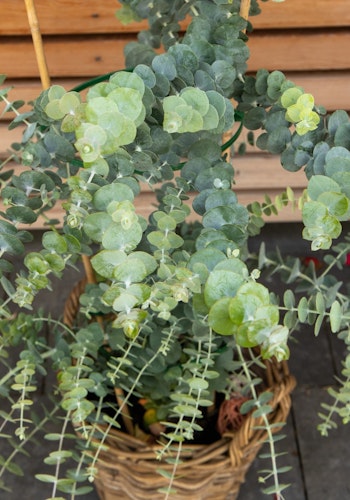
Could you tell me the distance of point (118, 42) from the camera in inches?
60.6

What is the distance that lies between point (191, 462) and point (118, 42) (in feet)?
3.31

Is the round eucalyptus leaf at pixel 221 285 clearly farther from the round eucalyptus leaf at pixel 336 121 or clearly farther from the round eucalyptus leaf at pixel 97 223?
the round eucalyptus leaf at pixel 336 121

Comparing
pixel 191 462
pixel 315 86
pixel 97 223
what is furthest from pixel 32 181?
pixel 315 86

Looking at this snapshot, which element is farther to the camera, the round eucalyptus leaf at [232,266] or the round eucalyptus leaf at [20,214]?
the round eucalyptus leaf at [20,214]

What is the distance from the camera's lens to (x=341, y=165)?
2.28 ft

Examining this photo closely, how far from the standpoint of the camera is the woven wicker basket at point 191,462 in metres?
1.06

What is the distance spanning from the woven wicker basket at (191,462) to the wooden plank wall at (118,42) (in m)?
0.85

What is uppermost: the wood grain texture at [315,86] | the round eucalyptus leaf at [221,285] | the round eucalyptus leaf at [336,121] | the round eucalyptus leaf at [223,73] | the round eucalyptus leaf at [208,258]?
the round eucalyptus leaf at [223,73]

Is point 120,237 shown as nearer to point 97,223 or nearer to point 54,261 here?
point 97,223

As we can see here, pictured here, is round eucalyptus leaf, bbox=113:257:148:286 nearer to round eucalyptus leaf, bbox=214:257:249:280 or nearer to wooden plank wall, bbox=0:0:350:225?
round eucalyptus leaf, bbox=214:257:249:280

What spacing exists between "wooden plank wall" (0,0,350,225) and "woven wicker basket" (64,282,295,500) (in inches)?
33.4

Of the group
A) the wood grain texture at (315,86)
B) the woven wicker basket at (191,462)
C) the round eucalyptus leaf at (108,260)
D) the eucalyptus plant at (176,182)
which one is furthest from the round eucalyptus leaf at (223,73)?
the wood grain texture at (315,86)

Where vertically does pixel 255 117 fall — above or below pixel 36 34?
below

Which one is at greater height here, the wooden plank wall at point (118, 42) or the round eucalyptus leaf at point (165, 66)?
the round eucalyptus leaf at point (165, 66)
